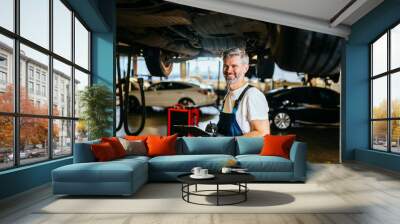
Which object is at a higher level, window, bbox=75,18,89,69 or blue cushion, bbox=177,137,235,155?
window, bbox=75,18,89,69

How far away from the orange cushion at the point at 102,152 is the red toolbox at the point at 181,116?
12.5 ft

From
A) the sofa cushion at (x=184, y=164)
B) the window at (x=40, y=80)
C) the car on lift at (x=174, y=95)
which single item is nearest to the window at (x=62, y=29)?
the window at (x=40, y=80)

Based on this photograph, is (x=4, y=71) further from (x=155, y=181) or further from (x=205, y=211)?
(x=205, y=211)

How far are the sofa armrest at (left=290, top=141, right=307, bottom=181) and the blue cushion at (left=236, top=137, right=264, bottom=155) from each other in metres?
0.75

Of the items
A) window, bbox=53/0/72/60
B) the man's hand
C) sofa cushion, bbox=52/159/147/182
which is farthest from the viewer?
the man's hand

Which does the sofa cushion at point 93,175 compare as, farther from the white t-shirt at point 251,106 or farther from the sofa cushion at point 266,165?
the white t-shirt at point 251,106

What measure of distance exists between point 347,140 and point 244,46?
134 inches

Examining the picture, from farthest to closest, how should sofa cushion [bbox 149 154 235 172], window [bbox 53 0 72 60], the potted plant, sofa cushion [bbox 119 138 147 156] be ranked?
the potted plant < window [bbox 53 0 72 60] < sofa cushion [bbox 119 138 147 156] < sofa cushion [bbox 149 154 235 172]

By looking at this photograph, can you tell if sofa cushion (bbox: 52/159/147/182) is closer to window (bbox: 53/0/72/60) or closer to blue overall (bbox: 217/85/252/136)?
window (bbox: 53/0/72/60)

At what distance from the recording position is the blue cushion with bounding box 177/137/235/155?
692 centimetres

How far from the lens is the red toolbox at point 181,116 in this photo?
31.8 feet

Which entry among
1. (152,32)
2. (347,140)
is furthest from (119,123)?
(347,140)

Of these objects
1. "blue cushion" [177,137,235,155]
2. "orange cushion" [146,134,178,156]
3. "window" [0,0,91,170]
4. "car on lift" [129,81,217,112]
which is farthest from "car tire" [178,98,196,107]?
"orange cushion" [146,134,178,156]

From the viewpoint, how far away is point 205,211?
4266mm
